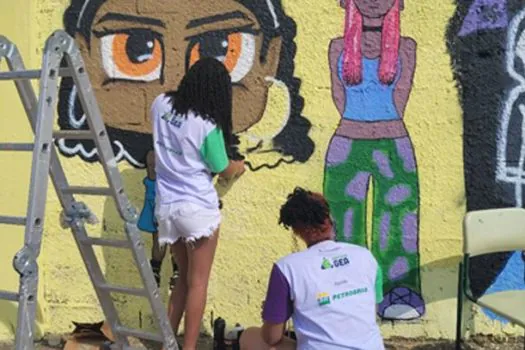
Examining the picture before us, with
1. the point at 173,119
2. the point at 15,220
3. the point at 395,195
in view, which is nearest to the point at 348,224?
the point at 395,195

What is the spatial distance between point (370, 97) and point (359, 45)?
316 mm

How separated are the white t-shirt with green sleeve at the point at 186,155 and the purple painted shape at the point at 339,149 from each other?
941 millimetres

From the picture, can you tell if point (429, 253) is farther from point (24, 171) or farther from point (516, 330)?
point (24, 171)

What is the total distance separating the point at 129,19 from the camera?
4.30 meters

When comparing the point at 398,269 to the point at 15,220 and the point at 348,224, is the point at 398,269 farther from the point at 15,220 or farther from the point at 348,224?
the point at 15,220

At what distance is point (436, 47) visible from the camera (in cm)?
421

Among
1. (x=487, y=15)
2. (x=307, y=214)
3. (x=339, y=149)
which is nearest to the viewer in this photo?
(x=307, y=214)

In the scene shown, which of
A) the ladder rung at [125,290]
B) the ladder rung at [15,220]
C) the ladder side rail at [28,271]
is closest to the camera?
the ladder side rail at [28,271]

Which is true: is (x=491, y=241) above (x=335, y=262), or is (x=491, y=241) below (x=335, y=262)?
below

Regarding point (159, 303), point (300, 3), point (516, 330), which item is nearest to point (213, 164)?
point (159, 303)

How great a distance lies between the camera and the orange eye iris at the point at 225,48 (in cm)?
428

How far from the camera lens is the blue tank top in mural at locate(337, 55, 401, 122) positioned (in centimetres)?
425

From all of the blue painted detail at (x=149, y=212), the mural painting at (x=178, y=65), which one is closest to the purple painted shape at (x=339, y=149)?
the mural painting at (x=178, y=65)

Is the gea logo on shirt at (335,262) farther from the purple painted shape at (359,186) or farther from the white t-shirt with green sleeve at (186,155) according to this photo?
the purple painted shape at (359,186)
